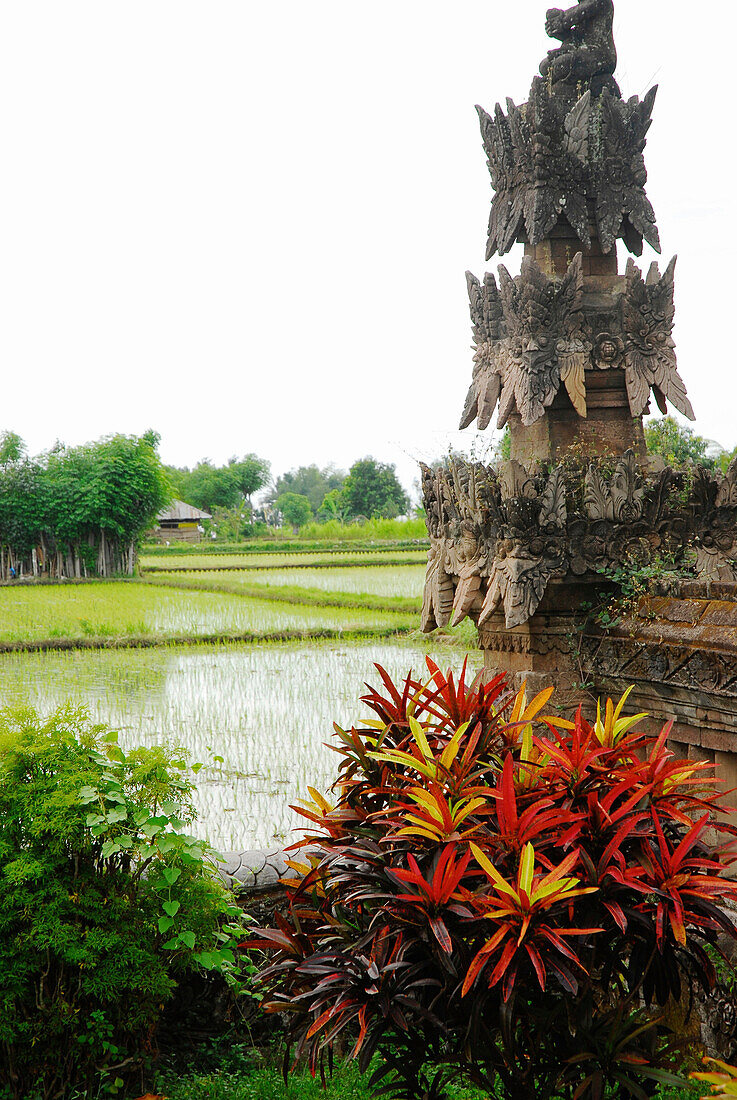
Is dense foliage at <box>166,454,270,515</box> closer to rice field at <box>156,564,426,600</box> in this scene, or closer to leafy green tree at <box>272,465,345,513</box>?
leafy green tree at <box>272,465,345,513</box>

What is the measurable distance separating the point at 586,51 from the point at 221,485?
201 ft

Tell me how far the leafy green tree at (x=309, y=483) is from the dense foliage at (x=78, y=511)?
55.3 m

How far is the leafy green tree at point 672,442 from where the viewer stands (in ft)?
16.2

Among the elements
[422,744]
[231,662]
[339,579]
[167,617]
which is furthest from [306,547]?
[422,744]

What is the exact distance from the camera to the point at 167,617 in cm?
1653

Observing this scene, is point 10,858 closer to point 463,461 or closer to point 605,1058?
point 605,1058

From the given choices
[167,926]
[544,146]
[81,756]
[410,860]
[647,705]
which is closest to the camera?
[410,860]

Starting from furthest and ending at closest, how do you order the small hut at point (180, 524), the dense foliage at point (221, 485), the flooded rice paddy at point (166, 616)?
the dense foliage at point (221, 485) → the small hut at point (180, 524) → the flooded rice paddy at point (166, 616)

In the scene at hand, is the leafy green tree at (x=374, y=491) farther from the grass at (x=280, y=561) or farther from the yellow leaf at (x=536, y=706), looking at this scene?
the yellow leaf at (x=536, y=706)

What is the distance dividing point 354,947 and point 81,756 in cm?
126

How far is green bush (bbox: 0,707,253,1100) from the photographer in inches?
104

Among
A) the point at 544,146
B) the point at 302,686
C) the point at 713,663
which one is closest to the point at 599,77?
the point at 544,146

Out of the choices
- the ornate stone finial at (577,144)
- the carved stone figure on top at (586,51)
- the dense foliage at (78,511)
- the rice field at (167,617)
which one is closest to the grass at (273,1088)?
the ornate stone finial at (577,144)

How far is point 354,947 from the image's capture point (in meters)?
2.05
